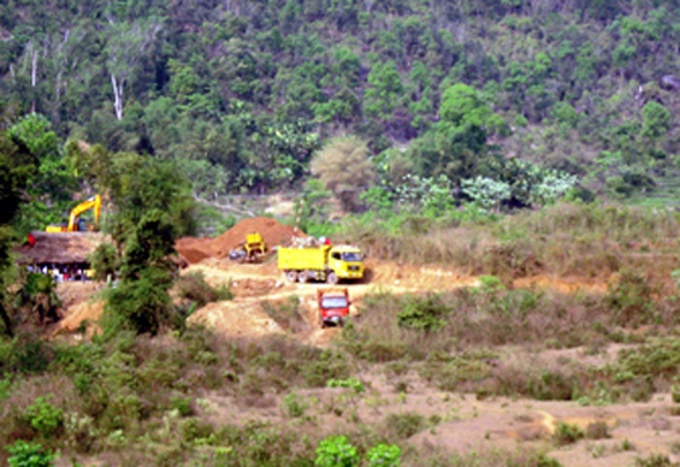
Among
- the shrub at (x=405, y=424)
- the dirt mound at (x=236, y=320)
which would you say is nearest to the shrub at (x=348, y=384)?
the shrub at (x=405, y=424)

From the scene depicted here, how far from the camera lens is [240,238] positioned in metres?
40.4

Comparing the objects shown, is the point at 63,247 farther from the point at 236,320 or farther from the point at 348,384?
the point at 348,384

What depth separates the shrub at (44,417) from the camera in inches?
581

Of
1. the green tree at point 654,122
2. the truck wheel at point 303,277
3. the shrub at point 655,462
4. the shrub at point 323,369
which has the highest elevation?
Answer: the shrub at point 655,462

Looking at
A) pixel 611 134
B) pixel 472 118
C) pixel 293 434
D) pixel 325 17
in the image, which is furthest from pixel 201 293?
pixel 325 17

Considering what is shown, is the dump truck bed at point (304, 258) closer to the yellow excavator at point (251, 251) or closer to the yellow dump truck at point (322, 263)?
the yellow dump truck at point (322, 263)

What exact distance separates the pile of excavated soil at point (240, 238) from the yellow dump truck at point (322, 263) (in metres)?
6.69

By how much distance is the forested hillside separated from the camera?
202ft

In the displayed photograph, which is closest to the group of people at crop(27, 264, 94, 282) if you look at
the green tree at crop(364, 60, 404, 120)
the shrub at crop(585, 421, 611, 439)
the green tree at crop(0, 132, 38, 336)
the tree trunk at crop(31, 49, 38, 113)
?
the green tree at crop(0, 132, 38, 336)

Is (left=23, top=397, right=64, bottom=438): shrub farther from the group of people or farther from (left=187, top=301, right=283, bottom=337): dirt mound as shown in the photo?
the group of people

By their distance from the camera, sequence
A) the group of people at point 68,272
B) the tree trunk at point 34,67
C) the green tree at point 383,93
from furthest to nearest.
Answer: the green tree at point 383,93
the tree trunk at point 34,67
the group of people at point 68,272

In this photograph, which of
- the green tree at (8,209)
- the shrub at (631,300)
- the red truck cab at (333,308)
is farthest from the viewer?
the red truck cab at (333,308)

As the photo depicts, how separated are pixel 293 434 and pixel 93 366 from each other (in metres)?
5.76

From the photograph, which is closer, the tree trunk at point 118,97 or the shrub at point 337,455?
the shrub at point 337,455
